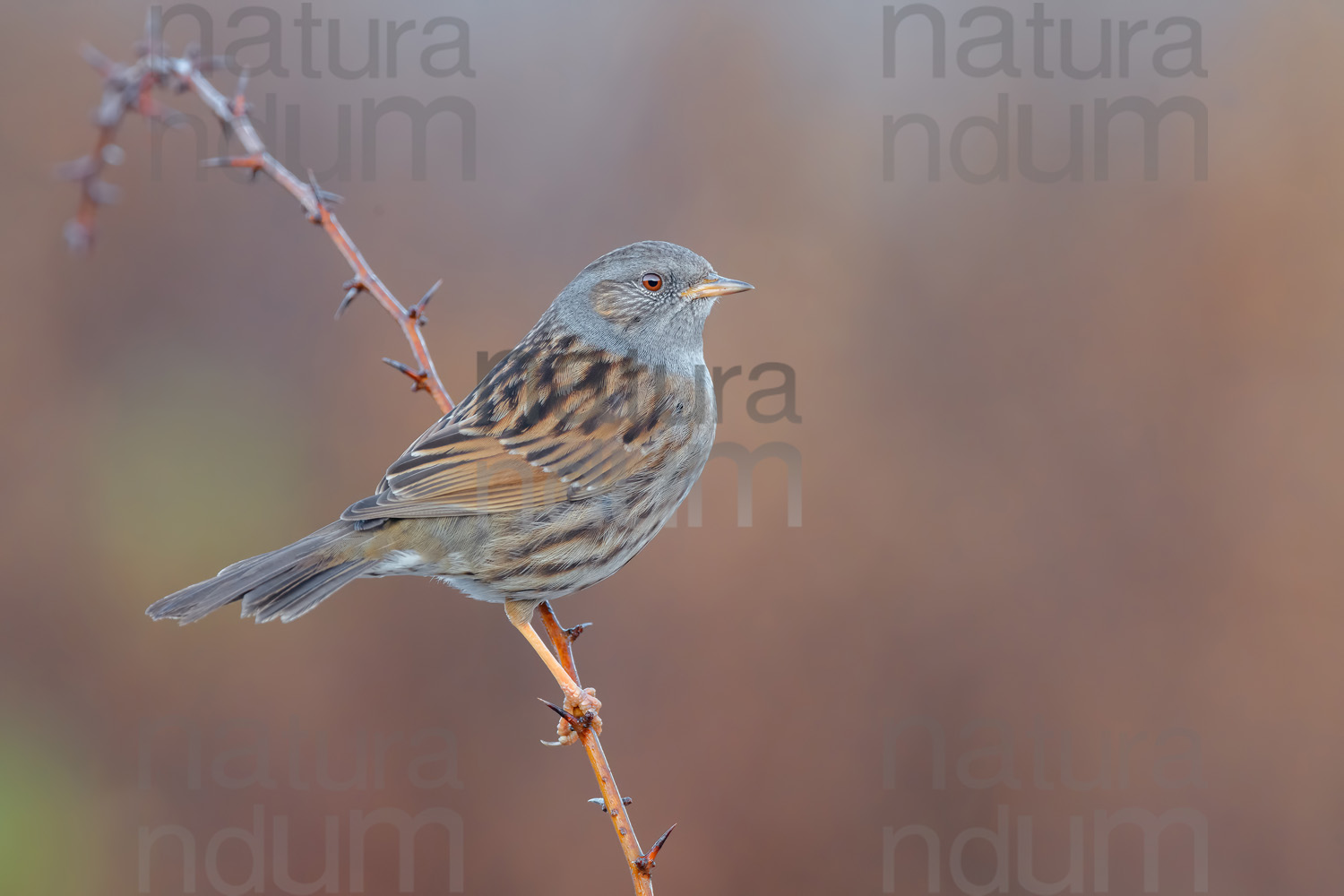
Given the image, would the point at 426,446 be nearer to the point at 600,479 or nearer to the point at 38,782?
the point at 600,479

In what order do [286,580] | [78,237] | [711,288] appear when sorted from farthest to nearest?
[711,288] < [286,580] < [78,237]

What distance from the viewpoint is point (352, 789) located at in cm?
548

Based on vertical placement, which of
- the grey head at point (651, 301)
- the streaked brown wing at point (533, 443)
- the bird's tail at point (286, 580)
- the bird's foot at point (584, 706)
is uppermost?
the grey head at point (651, 301)

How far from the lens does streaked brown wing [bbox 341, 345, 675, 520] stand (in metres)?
3.50

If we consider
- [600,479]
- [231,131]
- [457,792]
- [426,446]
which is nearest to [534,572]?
[600,479]

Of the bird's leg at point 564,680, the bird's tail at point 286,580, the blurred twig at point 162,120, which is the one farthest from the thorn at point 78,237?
the bird's leg at point 564,680

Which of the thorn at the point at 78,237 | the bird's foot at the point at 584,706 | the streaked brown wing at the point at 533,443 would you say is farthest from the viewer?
the streaked brown wing at the point at 533,443

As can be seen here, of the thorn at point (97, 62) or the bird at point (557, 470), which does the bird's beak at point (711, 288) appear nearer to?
the bird at point (557, 470)

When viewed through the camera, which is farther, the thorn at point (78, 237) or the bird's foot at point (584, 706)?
the bird's foot at point (584, 706)

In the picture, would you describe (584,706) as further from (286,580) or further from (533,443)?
(286,580)

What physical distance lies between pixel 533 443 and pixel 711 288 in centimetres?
85

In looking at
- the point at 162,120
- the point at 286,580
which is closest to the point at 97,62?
the point at 162,120

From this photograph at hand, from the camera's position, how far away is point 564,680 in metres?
3.47

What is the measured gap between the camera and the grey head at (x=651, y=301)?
12.5 feet
